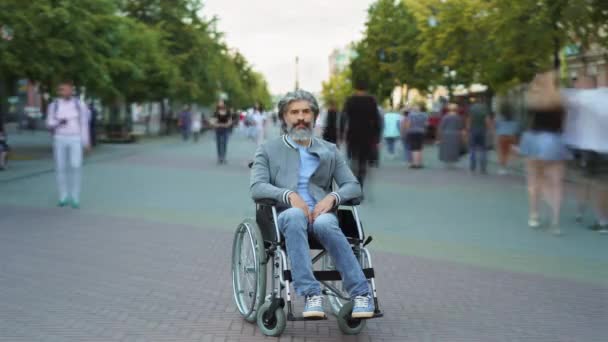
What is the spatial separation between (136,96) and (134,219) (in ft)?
112

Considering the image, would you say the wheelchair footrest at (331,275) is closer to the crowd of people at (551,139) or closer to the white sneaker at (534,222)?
the crowd of people at (551,139)

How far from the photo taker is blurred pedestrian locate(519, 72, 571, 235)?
35.0ft

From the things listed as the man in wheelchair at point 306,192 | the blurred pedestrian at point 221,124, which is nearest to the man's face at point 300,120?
the man in wheelchair at point 306,192

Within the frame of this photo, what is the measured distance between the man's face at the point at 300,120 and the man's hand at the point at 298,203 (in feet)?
1.44

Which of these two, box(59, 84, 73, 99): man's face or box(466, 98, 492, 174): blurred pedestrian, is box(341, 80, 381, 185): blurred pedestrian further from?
box(466, 98, 492, 174): blurred pedestrian

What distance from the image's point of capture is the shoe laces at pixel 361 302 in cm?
524

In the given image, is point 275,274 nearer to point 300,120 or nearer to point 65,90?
point 300,120

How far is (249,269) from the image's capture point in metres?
5.83

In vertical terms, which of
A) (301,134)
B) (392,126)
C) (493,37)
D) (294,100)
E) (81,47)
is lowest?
(392,126)

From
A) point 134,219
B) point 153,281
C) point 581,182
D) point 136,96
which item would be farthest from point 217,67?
point 153,281

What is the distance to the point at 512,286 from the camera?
718cm

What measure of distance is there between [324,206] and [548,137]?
5867mm

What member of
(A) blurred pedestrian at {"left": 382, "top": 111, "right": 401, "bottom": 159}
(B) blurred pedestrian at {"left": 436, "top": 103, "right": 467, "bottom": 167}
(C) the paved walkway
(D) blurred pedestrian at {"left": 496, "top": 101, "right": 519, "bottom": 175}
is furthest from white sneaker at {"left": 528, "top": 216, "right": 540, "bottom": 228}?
(A) blurred pedestrian at {"left": 382, "top": 111, "right": 401, "bottom": 159}

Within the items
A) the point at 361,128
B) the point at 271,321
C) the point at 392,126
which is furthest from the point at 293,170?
the point at 392,126
